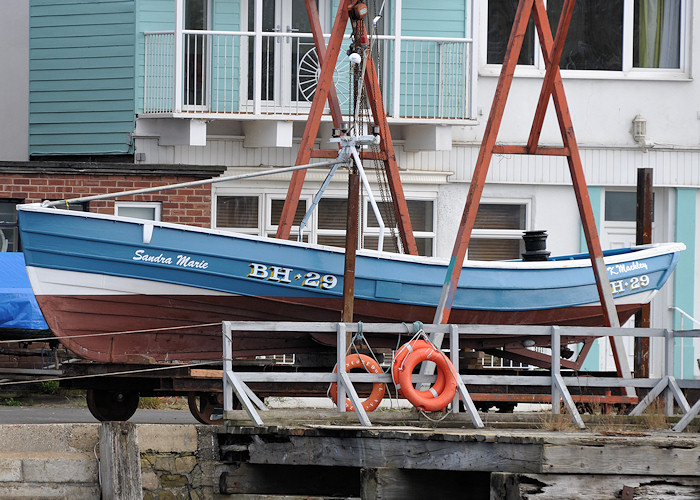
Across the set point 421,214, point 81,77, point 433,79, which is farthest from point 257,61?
point 421,214

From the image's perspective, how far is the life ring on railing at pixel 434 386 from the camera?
9.78 meters

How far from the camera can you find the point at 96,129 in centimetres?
1877

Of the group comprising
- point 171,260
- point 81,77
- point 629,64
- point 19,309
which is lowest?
point 19,309

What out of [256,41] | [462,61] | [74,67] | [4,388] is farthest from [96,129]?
[462,61]

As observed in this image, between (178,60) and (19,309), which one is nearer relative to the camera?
(19,309)

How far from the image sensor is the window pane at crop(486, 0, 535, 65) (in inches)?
752

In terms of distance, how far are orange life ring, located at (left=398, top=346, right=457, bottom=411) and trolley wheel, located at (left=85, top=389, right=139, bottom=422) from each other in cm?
390

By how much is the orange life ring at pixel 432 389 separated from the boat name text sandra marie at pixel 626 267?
5.07m

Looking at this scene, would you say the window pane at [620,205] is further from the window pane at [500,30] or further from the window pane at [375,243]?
the window pane at [375,243]

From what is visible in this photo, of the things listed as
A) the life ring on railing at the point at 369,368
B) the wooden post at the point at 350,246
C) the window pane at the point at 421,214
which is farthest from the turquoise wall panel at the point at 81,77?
the life ring on railing at the point at 369,368

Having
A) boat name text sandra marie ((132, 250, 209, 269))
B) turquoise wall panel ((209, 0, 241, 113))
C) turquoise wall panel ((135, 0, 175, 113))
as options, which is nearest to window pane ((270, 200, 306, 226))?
turquoise wall panel ((209, 0, 241, 113))

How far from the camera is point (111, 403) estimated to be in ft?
41.6

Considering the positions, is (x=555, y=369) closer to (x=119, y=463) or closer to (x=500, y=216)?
(x=119, y=463)

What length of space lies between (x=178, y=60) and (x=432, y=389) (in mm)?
8742
